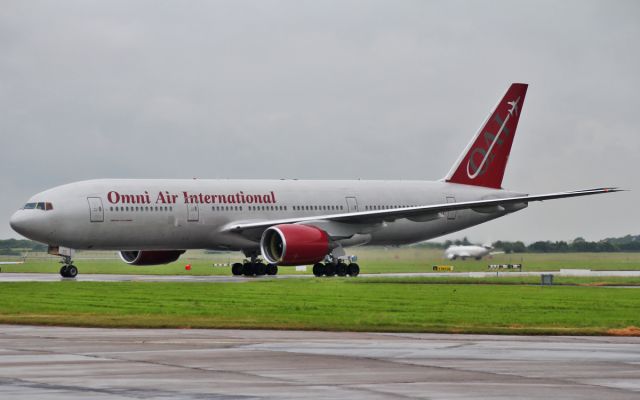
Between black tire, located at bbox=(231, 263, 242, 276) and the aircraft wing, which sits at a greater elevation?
the aircraft wing

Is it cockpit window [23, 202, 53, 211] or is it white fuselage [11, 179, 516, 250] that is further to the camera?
white fuselage [11, 179, 516, 250]

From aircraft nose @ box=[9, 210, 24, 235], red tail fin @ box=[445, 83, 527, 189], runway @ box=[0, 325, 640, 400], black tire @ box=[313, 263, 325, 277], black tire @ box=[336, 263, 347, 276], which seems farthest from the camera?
red tail fin @ box=[445, 83, 527, 189]

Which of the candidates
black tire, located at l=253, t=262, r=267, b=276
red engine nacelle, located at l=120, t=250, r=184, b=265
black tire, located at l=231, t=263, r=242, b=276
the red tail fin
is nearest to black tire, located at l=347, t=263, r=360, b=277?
black tire, located at l=253, t=262, r=267, b=276

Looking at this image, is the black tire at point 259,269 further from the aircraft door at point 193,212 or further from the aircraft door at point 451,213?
the aircraft door at point 451,213

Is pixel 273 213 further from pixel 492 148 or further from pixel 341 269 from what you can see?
pixel 492 148

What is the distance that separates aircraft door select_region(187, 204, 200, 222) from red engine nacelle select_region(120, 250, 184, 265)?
14.3 ft

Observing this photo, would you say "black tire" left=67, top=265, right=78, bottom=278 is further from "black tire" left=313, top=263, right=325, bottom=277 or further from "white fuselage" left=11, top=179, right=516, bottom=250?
"black tire" left=313, top=263, right=325, bottom=277

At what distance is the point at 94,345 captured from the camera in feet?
68.3

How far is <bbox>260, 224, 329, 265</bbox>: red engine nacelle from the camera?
4916 cm

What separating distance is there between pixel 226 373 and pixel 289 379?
114 centimetres

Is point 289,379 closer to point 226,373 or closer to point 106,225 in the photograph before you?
point 226,373

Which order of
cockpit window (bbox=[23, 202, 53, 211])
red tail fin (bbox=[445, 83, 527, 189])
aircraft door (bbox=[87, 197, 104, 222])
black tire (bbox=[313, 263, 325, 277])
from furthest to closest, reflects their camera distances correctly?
red tail fin (bbox=[445, 83, 527, 189])
black tire (bbox=[313, 263, 325, 277])
aircraft door (bbox=[87, 197, 104, 222])
cockpit window (bbox=[23, 202, 53, 211])

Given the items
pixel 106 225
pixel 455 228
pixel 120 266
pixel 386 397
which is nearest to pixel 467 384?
pixel 386 397

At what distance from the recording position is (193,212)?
5147cm
